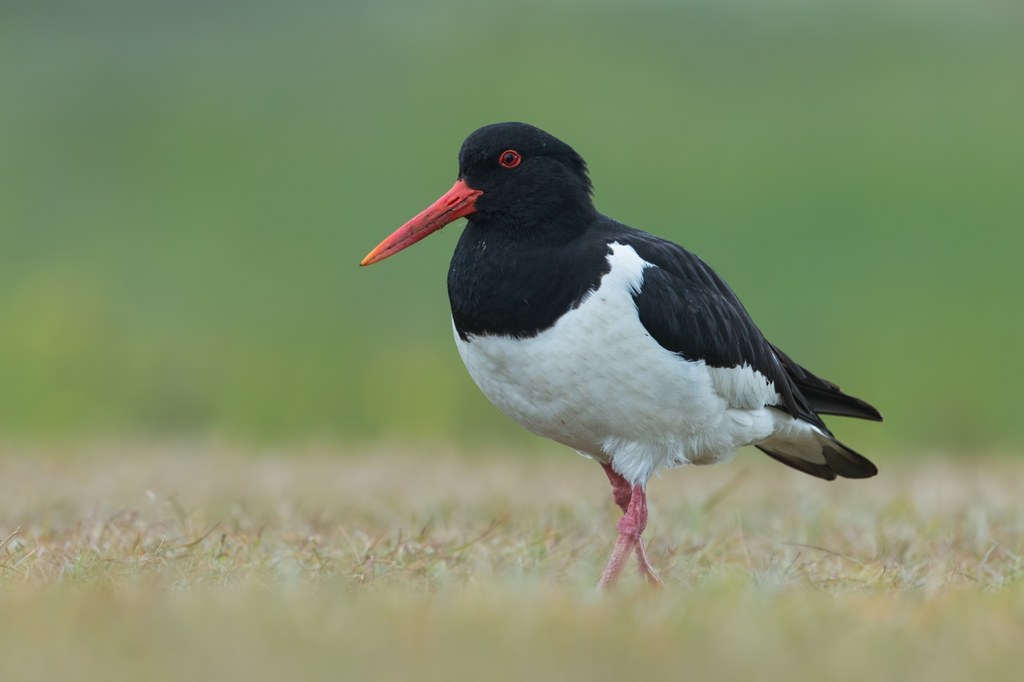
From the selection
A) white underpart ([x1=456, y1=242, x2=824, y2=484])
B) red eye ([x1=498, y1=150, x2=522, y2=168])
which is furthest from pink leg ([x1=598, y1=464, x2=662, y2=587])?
red eye ([x1=498, y1=150, x2=522, y2=168])

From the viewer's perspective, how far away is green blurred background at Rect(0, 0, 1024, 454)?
1666 cm

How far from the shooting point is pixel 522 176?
5.97m

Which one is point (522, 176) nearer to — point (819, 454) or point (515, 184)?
point (515, 184)

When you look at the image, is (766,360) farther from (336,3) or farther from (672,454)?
(336,3)

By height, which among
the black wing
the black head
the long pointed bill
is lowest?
the black wing

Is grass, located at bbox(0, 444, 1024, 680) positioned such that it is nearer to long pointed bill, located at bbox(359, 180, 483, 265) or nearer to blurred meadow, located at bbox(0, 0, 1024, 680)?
blurred meadow, located at bbox(0, 0, 1024, 680)

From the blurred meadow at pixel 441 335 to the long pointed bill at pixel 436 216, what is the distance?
1226mm

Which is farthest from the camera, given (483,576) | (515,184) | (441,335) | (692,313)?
(441,335)

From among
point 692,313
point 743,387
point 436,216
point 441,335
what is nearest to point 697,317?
point 692,313

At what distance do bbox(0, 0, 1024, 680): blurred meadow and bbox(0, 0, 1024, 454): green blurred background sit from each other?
0.21ft

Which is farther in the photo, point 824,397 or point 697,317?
point 824,397

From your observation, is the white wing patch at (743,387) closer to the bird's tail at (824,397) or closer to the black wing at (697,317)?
the black wing at (697,317)

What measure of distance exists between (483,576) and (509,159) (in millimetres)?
1948

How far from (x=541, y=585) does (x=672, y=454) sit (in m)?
1.69
